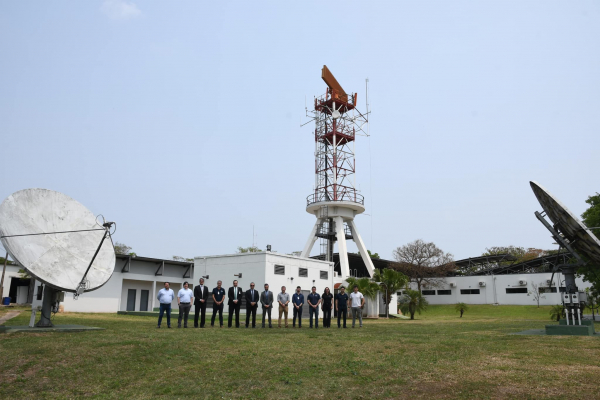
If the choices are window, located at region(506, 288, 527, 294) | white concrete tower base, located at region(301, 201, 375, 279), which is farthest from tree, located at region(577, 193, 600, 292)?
window, located at region(506, 288, 527, 294)

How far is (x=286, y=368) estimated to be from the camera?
9.45 meters

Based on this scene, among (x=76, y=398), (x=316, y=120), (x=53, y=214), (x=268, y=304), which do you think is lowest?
(x=76, y=398)

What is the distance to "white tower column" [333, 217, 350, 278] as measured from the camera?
41.2 m

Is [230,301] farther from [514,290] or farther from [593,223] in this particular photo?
[514,290]

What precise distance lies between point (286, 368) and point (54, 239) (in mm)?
10619

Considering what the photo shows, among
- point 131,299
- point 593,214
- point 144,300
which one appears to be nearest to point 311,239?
point 144,300

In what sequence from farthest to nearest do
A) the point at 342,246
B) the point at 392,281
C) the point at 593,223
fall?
the point at 342,246
the point at 392,281
the point at 593,223

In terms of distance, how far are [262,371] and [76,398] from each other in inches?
132

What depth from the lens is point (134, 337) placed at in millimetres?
12883

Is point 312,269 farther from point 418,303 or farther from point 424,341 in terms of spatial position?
point 424,341

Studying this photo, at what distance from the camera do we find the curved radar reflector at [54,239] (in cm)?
1433

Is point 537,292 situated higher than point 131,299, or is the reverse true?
point 537,292

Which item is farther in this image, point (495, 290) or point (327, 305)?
point (495, 290)

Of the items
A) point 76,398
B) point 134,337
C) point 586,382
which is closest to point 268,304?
point 134,337
